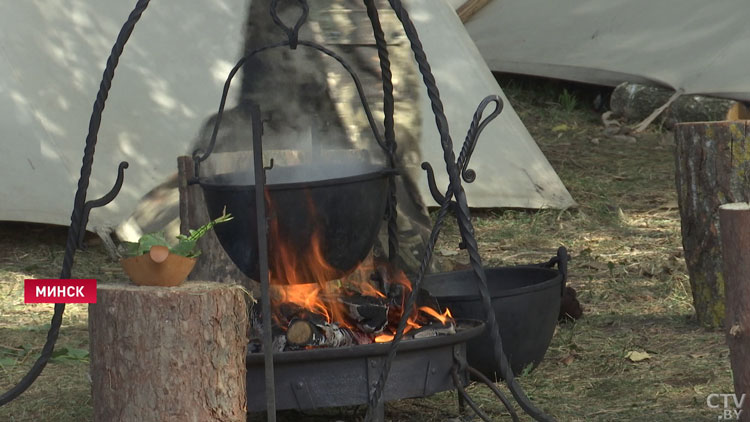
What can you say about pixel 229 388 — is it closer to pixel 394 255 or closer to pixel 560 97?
pixel 394 255

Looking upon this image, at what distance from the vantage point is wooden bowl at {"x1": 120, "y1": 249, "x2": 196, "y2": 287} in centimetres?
271

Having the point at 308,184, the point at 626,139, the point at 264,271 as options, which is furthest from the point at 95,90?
the point at 626,139

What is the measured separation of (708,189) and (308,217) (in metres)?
1.68

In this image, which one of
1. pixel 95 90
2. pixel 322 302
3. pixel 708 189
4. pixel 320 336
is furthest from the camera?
pixel 95 90

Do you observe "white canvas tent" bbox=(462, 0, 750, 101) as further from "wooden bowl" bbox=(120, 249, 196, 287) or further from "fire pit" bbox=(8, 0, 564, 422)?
"wooden bowl" bbox=(120, 249, 196, 287)

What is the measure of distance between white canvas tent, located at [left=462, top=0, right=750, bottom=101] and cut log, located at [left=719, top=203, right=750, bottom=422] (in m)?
4.67

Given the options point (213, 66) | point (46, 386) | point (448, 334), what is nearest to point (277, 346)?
point (448, 334)

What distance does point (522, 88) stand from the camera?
29.7 feet

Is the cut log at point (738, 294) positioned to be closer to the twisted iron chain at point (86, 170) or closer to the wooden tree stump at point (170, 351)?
the wooden tree stump at point (170, 351)

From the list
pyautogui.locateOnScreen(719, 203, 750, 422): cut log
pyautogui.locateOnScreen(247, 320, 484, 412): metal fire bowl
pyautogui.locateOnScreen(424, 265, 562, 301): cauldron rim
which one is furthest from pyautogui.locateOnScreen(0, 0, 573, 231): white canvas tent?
pyautogui.locateOnScreen(719, 203, 750, 422): cut log

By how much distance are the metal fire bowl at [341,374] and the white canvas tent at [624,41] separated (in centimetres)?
510

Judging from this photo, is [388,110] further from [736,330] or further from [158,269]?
[736,330]

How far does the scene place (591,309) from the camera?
4.50 m

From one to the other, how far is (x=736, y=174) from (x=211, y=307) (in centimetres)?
210
